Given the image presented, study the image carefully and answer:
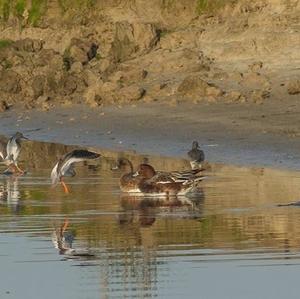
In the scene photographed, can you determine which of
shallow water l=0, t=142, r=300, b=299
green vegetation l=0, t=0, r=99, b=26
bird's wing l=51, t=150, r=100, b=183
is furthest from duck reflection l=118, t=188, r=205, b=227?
green vegetation l=0, t=0, r=99, b=26

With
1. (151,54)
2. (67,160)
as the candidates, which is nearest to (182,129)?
(151,54)

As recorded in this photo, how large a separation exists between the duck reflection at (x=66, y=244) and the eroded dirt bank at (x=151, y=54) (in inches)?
437

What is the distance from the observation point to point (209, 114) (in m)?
23.4

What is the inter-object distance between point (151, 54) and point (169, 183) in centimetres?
1315

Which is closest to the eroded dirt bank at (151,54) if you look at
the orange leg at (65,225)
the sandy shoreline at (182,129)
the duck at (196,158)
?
the sandy shoreline at (182,129)

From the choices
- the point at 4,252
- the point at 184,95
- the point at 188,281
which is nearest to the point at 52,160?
the point at 184,95

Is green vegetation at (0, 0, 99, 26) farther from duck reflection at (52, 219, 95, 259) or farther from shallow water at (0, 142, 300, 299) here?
duck reflection at (52, 219, 95, 259)

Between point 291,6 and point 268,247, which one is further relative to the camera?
point 291,6

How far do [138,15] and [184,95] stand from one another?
5741 mm

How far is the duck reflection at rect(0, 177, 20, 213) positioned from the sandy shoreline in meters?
2.84

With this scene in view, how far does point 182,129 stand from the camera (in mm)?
22422

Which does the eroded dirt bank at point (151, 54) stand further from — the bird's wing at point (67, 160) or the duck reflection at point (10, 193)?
the bird's wing at point (67, 160)

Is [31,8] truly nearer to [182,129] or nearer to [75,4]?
[75,4]

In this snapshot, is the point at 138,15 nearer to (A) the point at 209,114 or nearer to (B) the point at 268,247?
(A) the point at 209,114
